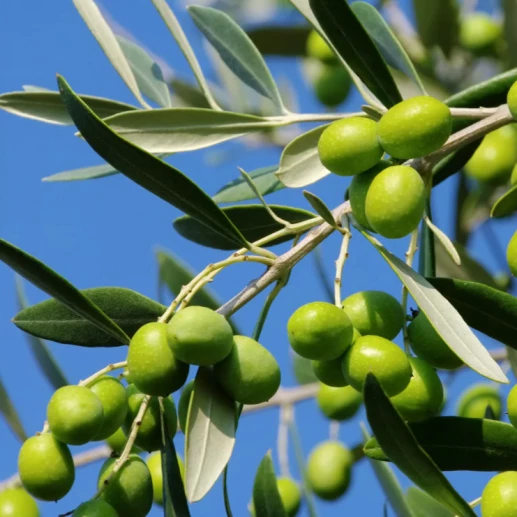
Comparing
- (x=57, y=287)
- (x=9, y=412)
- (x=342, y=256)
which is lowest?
(x=9, y=412)

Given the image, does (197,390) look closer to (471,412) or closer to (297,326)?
(297,326)

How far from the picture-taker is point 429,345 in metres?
1.42

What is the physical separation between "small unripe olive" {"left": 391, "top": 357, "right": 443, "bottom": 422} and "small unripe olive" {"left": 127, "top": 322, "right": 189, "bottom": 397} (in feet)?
0.98

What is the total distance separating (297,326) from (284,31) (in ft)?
6.55

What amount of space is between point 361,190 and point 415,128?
12 cm

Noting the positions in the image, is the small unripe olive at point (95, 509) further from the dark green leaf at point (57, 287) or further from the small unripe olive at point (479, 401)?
the small unripe olive at point (479, 401)

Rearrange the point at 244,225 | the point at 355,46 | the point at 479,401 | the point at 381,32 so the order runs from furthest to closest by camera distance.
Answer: the point at 479,401, the point at 381,32, the point at 244,225, the point at 355,46

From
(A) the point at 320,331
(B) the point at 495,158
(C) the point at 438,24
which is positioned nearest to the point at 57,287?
(A) the point at 320,331

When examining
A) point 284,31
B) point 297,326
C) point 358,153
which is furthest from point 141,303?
point 284,31

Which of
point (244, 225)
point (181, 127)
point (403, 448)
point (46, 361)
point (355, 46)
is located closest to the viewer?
point (403, 448)

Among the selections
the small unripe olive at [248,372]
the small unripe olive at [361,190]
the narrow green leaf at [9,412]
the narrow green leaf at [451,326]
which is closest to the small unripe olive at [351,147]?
the small unripe olive at [361,190]

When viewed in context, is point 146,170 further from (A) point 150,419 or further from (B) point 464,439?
(B) point 464,439

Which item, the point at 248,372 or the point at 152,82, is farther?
the point at 152,82

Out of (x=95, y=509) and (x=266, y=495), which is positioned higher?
(x=95, y=509)
